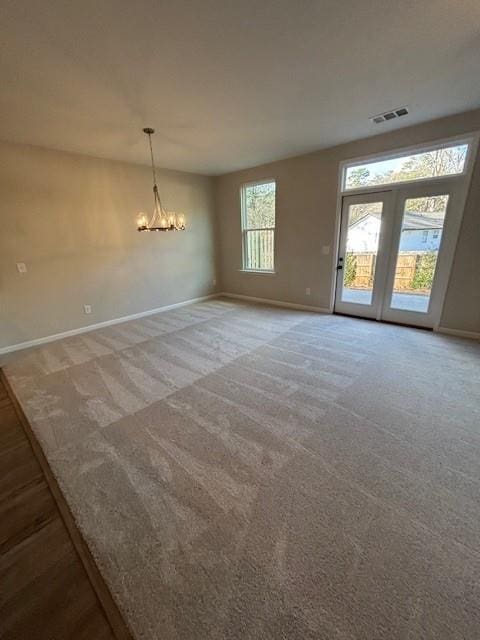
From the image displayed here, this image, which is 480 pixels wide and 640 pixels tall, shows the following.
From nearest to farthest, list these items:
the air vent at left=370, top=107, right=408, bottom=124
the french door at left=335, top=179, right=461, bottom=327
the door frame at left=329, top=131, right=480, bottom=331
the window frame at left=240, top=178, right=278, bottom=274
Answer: the air vent at left=370, top=107, right=408, bottom=124, the door frame at left=329, top=131, right=480, bottom=331, the french door at left=335, top=179, right=461, bottom=327, the window frame at left=240, top=178, right=278, bottom=274

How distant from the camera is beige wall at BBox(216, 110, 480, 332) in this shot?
3264mm

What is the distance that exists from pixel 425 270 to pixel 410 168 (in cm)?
142

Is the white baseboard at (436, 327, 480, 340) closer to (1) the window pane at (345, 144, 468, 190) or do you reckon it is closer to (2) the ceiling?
(1) the window pane at (345, 144, 468, 190)

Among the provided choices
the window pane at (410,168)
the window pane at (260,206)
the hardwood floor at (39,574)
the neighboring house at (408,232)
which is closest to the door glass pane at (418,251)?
A: the neighboring house at (408,232)

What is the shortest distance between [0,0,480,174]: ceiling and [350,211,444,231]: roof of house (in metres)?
1.10

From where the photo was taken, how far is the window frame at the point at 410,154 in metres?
3.09

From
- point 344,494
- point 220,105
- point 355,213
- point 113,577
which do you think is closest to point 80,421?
point 113,577

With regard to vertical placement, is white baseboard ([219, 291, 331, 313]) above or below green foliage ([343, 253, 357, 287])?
below

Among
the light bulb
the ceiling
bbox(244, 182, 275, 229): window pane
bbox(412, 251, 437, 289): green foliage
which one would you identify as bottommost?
bbox(412, 251, 437, 289): green foliage

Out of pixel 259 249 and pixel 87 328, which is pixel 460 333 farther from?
pixel 87 328

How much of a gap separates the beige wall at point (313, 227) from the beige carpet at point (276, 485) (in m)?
1.01

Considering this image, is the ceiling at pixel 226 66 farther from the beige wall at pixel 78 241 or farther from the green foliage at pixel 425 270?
the green foliage at pixel 425 270

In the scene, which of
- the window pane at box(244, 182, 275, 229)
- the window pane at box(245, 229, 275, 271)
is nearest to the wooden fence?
the window pane at box(245, 229, 275, 271)

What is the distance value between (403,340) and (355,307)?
44.0 inches
